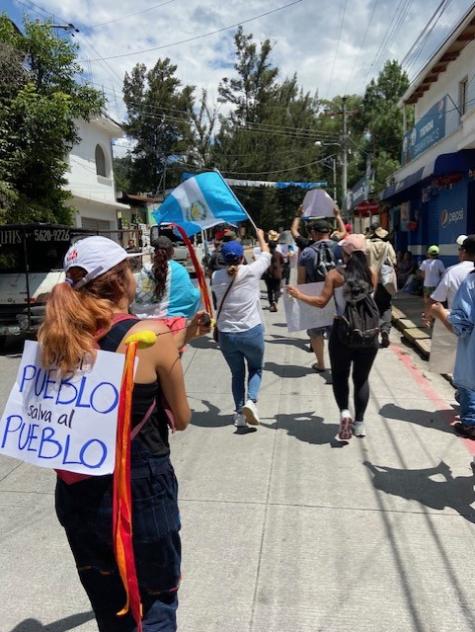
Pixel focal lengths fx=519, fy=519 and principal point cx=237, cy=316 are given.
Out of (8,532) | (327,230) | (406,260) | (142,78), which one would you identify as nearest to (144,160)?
(142,78)

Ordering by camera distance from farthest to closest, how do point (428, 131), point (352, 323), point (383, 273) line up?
point (428, 131)
point (383, 273)
point (352, 323)

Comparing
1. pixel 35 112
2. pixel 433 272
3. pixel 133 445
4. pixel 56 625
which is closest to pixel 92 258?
pixel 133 445

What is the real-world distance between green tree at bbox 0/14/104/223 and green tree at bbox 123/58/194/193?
34017 mm

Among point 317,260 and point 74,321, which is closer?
point 74,321

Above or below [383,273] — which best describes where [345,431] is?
below

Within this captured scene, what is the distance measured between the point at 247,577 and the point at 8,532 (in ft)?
5.30

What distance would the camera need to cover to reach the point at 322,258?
6.48m

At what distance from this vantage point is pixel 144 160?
45312mm

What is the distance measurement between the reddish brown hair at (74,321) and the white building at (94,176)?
756 inches

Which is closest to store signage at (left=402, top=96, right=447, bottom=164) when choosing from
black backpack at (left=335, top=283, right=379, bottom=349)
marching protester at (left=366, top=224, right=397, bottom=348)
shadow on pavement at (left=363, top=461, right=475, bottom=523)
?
marching protester at (left=366, top=224, right=397, bottom=348)

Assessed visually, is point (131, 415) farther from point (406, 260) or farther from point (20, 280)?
point (406, 260)

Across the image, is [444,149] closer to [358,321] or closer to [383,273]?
[383,273]

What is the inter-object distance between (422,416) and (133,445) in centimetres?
421

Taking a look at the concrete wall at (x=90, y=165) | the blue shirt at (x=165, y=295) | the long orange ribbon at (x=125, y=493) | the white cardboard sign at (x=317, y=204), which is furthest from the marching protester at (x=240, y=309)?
the concrete wall at (x=90, y=165)
